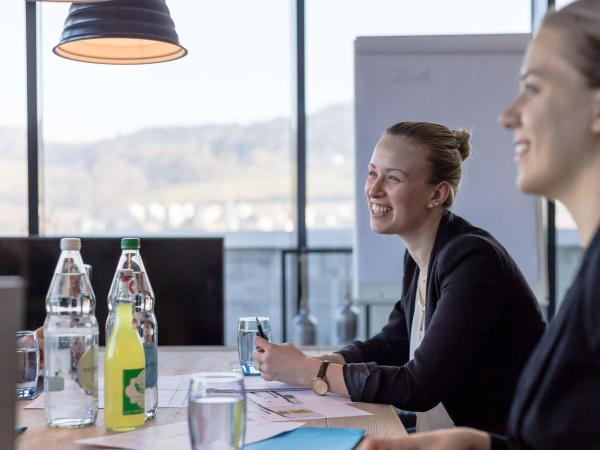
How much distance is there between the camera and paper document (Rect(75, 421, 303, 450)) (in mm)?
1334

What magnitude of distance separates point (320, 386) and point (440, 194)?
0.73 m

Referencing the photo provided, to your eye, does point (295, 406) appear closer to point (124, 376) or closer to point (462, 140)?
point (124, 376)

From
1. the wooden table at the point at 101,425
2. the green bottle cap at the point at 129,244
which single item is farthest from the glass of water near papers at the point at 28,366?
the green bottle cap at the point at 129,244

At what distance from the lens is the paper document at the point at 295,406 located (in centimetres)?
157

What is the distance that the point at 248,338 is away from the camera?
6.56 feet

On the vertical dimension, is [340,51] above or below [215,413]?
above

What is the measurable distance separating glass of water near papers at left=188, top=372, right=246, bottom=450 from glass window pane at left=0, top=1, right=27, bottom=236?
3656 mm

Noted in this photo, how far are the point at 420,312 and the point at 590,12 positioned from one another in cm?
120

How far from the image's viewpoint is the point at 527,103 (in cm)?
123

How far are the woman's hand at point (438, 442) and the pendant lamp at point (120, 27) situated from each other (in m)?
1.53

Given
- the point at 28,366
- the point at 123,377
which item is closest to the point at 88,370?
the point at 123,377

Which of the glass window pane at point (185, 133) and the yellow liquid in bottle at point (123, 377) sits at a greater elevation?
the glass window pane at point (185, 133)

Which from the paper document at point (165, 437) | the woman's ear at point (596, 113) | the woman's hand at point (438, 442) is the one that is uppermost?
the woman's ear at point (596, 113)

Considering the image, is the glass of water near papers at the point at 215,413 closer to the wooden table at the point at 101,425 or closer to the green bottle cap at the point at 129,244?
the wooden table at the point at 101,425
